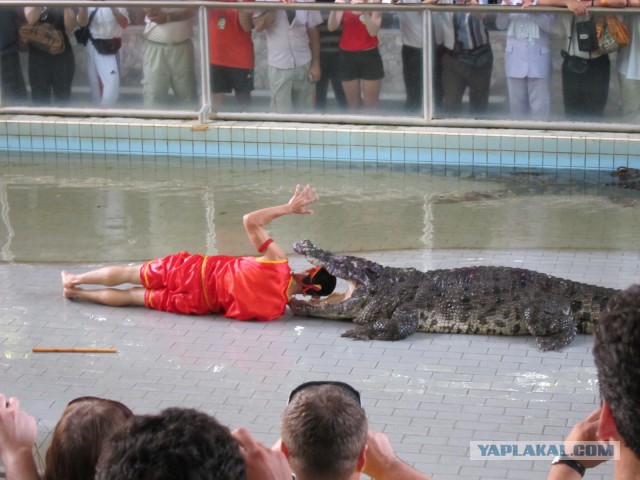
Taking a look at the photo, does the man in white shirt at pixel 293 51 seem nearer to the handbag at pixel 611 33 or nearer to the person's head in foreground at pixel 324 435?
Answer: the handbag at pixel 611 33

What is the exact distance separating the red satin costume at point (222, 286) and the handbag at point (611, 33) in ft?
16.5

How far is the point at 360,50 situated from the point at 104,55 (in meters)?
2.65

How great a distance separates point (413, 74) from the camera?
10.8 m

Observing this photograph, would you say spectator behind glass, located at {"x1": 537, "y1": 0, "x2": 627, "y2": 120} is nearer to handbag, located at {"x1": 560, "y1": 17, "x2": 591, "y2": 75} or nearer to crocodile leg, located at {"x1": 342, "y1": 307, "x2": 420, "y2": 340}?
handbag, located at {"x1": 560, "y1": 17, "x2": 591, "y2": 75}

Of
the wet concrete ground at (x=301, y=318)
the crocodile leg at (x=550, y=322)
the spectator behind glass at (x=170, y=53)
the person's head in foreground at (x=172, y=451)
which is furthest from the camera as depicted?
the spectator behind glass at (x=170, y=53)

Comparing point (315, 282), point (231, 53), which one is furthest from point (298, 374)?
point (231, 53)

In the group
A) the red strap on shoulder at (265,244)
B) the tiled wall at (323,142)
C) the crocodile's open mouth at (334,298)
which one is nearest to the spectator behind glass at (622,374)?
the crocodile's open mouth at (334,298)

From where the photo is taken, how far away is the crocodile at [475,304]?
5.97m

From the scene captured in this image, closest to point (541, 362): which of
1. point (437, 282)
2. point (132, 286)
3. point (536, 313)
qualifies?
point (536, 313)

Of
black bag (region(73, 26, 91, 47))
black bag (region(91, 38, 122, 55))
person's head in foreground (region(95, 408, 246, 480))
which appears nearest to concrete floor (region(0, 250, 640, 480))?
person's head in foreground (region(95, 408, 246, 480))

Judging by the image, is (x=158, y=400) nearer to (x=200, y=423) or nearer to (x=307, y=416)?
(x=307, y=416)

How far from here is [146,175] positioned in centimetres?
1059

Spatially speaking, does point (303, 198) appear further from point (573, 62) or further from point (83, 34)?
point (83, 34)

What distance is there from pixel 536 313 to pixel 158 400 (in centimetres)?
205
